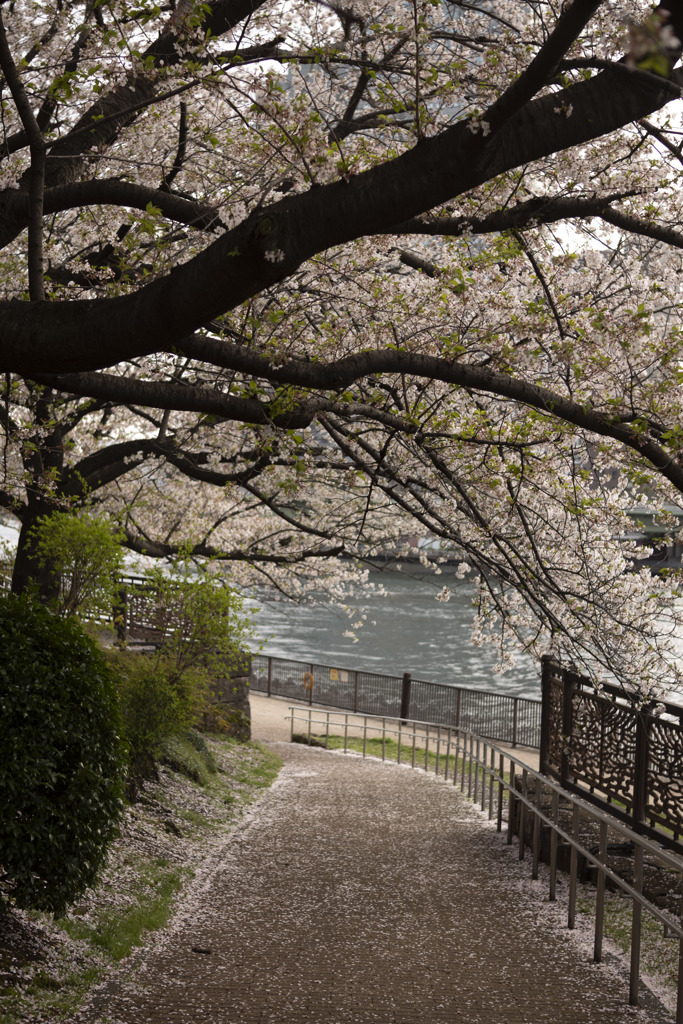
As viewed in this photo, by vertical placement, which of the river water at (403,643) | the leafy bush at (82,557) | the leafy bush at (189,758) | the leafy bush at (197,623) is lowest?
the river water at (403,643)

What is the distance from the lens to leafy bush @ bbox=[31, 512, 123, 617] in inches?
344

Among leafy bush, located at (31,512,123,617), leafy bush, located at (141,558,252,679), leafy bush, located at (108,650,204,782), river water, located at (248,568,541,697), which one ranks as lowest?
river water, located at (248,568,541,697)

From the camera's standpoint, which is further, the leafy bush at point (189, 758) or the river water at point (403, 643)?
the river water at point (403, 643)

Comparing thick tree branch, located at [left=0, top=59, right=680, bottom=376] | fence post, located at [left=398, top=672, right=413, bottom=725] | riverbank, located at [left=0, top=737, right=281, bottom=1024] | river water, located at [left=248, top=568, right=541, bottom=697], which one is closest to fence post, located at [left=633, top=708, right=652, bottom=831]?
riverbank, located at [left=0, top=737, right=281, bottom=1024]

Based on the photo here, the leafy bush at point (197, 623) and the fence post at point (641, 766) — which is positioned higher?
the leafy bush at point (197, 623)

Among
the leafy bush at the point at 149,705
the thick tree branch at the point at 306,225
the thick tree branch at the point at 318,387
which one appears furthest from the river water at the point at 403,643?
the thick tree branch at the point at 306,225

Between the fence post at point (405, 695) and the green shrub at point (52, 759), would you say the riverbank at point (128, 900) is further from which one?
the fence post at point (405, 695)

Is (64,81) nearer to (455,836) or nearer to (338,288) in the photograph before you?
(338,288)

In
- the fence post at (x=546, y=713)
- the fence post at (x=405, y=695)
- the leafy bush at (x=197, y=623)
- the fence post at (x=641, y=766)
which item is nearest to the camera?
the fence post at (x=641, y=766)

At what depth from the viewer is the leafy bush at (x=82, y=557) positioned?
8.74 meters

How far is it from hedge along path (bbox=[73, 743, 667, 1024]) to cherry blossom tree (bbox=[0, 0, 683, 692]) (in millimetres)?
2034

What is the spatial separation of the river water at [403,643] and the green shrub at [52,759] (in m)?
19.5

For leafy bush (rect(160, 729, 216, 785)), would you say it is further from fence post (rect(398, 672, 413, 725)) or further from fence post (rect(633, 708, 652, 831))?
fence post (rect(398, 672, 413, 725))

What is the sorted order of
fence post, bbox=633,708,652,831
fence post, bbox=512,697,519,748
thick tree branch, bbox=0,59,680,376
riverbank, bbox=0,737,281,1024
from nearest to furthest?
thick tree branch, bbox=0,59,680,376, riverbank, bbox=0,737,281,1024, fence post, bbox=633,708,652,831, fence post, bbox=512,697,519,748
